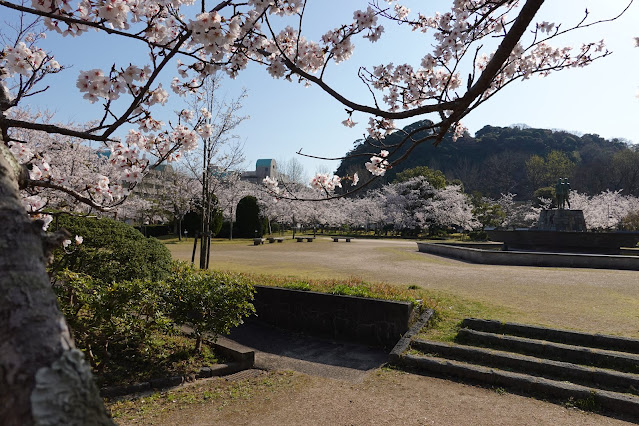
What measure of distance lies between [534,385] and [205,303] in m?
4.69

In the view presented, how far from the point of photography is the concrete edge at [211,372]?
15.1 ft

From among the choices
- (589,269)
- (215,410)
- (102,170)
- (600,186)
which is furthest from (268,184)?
(600,186)

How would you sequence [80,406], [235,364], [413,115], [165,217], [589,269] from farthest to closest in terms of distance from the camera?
[165,217] → [589,269] → [235,364] → [413,115] → [80,406]

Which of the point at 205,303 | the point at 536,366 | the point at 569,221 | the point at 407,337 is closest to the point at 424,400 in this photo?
the point at 407,337

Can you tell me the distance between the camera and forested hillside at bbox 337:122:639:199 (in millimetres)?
56719

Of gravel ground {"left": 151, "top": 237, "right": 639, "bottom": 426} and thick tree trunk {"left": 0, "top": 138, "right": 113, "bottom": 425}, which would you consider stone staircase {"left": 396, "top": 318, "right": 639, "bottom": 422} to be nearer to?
gravel ground {"left": 151, "top": 237, "right": 639, "bottom": 426}

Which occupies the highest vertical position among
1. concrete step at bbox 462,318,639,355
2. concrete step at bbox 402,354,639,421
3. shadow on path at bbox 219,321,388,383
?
concrete step at bbox 462,318,639,355

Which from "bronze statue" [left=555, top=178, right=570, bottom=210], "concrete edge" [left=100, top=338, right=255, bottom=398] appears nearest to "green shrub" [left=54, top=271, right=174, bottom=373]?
"concrete edge" [left=100, top=338, right=255, bottom=398]

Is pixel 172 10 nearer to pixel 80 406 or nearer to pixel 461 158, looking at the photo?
pixel 80 406

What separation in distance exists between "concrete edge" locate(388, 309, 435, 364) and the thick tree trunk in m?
5.71

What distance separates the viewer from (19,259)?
0.87 m

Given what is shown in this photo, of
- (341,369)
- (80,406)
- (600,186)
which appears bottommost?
(341,369)

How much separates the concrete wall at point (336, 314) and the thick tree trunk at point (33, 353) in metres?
6.45

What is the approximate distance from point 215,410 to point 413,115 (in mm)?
3854
